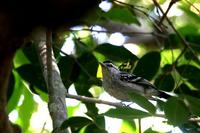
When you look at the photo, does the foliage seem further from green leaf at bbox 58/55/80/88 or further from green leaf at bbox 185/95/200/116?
green leaf at bbox 185/95/200/116

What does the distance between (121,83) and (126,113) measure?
151 cm

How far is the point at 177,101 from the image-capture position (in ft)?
5.39

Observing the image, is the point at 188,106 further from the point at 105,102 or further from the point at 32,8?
the point at 32,8

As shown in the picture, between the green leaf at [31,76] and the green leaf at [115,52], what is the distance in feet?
1.12

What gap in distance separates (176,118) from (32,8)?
4.00ft

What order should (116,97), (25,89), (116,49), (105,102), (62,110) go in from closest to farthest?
1. (62,110)
2. (105,102)
3. (116,49)
4. (25,89)
5. (116,97)

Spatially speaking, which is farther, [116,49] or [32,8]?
[116,49]

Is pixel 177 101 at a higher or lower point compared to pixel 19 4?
lower

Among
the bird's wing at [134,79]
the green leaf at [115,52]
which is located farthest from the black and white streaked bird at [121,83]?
the green leaf at [115,52]

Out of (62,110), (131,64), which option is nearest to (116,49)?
(131,64)

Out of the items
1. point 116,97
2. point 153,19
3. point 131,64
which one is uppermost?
point 153,19

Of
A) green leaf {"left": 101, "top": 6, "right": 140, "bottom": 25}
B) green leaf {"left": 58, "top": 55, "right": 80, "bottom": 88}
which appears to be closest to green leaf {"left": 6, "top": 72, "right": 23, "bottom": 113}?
green leaf {"left": 58, "top": 55, "right": 80, "bottom": 88}

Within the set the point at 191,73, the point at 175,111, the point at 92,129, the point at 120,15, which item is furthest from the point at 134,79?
the point at 175,111

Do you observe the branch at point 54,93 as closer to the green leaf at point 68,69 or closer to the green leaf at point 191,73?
the green leaf at point 68,69
